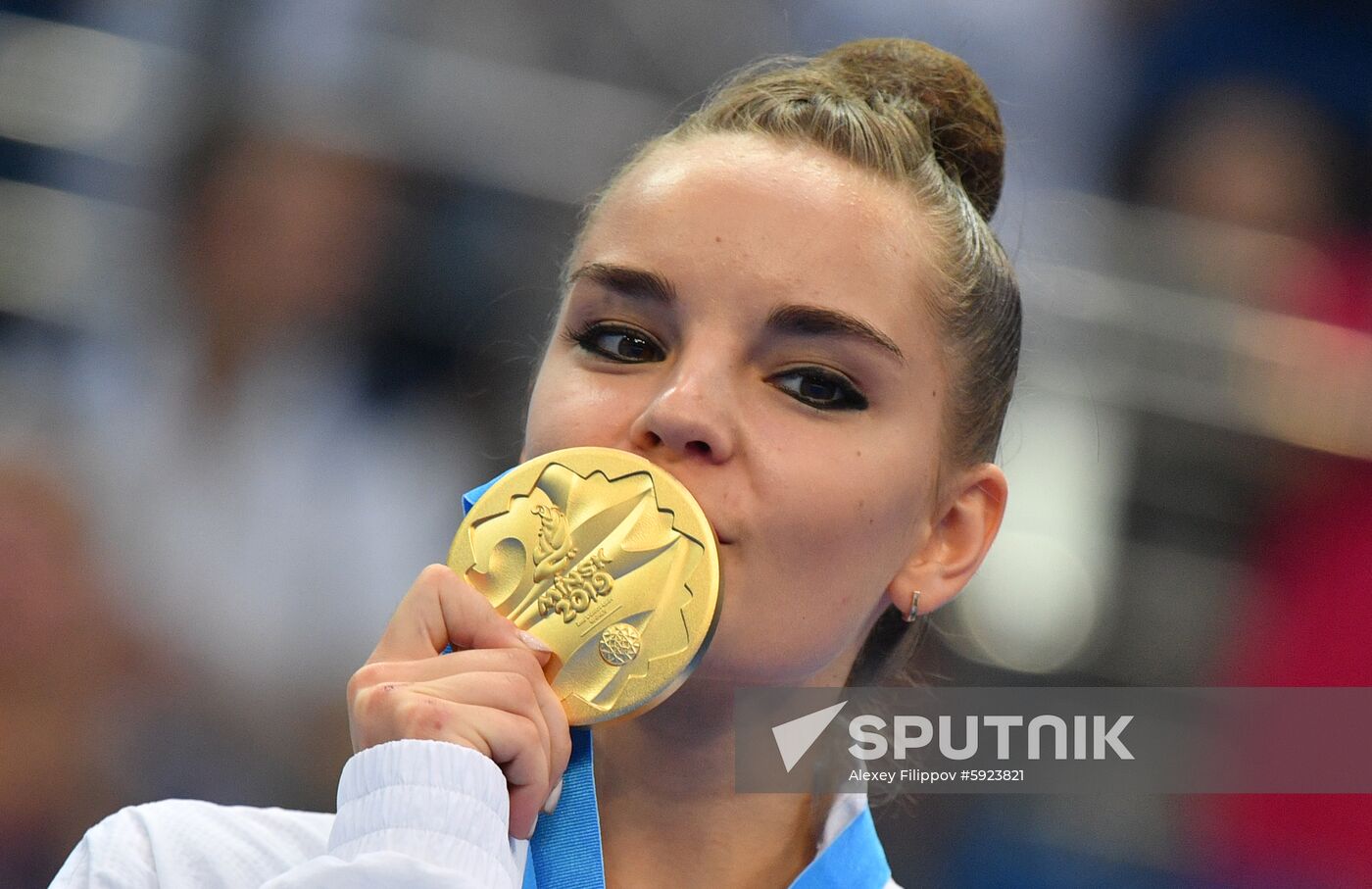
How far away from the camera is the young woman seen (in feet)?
4.57

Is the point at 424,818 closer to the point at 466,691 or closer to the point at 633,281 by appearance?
the point at 466,691

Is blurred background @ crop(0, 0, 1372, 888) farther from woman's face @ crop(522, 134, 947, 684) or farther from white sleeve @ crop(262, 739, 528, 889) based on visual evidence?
white sleeve @ crop(262, 739, 528, 889)

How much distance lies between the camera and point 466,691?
51.6 inches

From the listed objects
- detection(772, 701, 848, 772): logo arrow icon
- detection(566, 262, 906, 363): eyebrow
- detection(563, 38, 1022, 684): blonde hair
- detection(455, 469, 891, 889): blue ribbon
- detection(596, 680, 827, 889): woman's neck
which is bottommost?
detection(455, 469, 891, 889): blue ribbon

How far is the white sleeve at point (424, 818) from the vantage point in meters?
1.23

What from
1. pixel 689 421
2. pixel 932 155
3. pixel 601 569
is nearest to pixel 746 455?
pixel 689 421

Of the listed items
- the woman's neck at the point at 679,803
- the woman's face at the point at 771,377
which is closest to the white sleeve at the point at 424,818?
the woman's face at the point at 771,377

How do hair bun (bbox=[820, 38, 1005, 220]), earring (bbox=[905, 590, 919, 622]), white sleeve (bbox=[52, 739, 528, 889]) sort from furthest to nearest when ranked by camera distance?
hair bun (bbox=[820, 38, 1005, 220])
earring (bbox=[905, 590, 919, 622])
white sleeve (bbox=[52, 739, 528, 889])

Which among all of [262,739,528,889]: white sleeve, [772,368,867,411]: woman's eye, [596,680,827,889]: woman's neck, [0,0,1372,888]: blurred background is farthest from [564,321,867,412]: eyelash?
[0,0,1372,888]: blurred background

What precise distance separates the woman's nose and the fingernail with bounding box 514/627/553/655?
0.26 meters

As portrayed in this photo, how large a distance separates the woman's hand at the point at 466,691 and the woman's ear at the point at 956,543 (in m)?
0.62

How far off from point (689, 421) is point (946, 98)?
861mm

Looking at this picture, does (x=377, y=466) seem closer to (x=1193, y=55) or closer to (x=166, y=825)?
(x=166, y=825)

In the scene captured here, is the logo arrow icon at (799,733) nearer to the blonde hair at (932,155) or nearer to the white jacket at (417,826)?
the blonde hair at (932,155)
